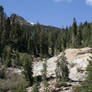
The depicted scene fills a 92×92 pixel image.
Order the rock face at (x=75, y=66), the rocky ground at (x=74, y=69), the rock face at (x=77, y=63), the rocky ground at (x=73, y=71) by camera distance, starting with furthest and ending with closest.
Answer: the rock face at (x=75, y=66), the rock face at (x=77, y=63), the rocky ground at (x=74, y=69), the rocky ground at (x=73, y=71)

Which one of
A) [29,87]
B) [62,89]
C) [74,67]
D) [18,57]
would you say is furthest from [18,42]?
[62,89]

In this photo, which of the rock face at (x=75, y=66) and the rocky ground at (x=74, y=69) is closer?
the rocky ground at (x=74, y=69)

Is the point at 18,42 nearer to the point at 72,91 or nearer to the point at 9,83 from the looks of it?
the point at 9,83

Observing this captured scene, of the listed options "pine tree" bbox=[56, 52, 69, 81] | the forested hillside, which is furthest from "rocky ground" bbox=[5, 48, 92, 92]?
"pine tree" bbox=[56, 52, 69, 81]

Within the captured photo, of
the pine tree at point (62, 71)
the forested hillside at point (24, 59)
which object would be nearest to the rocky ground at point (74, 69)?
the forested hillside at point (24, 59)

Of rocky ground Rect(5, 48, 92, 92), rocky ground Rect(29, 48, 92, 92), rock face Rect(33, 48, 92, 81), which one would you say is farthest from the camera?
rock face Rect(33, 48, 92, 81)

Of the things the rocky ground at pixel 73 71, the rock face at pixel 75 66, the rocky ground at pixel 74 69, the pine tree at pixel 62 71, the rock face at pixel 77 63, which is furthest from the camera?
the rock face at pixel 75 66

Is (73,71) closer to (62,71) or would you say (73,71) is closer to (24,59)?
(62,71)

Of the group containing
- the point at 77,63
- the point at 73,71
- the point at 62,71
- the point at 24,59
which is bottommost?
the point at 73,71

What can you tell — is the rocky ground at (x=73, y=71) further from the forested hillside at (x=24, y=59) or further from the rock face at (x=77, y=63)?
the forested hillside at (x=24, y=59)

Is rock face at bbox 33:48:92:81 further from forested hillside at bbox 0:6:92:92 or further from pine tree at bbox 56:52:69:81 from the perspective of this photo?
pine tree at bbox 56:52:69:81

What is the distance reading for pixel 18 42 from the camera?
80.6m

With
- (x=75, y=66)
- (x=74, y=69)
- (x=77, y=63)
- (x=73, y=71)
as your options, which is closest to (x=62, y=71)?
(x=73, y=71)

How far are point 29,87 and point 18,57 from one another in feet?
67.9
